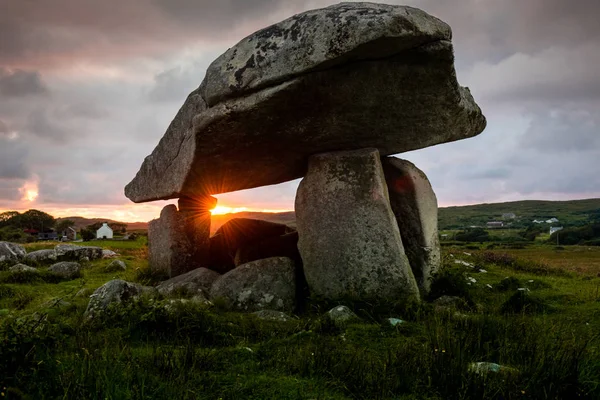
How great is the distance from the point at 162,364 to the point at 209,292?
5.29 metres

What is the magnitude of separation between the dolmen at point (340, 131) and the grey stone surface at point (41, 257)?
25.5ft

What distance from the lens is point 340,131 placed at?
9.33m

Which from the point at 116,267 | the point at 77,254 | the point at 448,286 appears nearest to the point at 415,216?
the point at 448,286

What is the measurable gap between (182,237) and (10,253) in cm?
907

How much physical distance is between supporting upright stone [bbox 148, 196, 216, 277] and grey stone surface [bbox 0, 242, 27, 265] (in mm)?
6691

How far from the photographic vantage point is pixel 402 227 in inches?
415

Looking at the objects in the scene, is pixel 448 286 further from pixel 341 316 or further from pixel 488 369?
pixel 488 369

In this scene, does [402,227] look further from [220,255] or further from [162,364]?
[162,364]

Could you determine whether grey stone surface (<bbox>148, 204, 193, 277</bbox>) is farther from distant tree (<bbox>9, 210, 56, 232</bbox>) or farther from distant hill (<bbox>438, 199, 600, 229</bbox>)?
distant hill (<bbox>438, 199, 600, 229</bbox>)

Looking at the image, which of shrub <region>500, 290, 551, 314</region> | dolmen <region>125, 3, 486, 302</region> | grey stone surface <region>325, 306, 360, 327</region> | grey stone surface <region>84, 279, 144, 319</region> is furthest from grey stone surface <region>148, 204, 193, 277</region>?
shrub <region>500, 290, 551, 314</region>

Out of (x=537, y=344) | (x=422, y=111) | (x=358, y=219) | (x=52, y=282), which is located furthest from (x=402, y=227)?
(x=52, y=282)

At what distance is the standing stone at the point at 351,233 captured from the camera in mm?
8734

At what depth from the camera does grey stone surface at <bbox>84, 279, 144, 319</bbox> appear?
6.86 metres

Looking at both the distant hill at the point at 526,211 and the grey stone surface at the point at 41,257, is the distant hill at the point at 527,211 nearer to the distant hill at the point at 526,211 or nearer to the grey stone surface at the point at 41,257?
the distant hill at the point at 526,211
